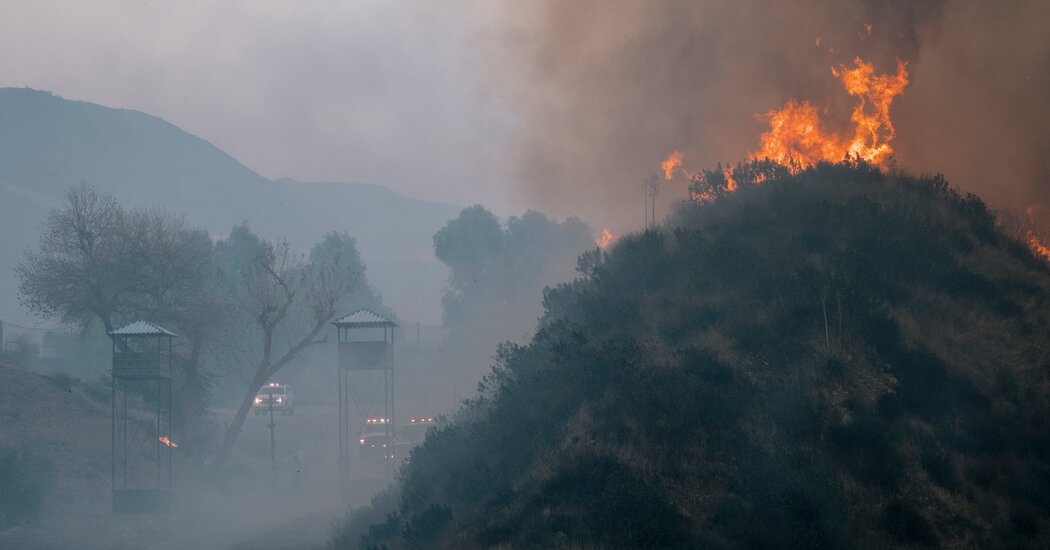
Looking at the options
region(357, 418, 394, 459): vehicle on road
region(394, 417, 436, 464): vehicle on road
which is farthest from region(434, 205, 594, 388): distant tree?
region(357, 418, 394, 459): vehicle on road

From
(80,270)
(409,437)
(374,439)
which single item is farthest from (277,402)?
(80,270)

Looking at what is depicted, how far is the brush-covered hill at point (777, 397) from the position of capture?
1802 centimetres

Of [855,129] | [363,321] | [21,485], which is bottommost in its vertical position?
[21,485]

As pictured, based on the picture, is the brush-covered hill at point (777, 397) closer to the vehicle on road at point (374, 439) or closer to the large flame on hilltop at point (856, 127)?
the large flame on hilltop at point (856, 127)

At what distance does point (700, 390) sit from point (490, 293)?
7900 centimetres

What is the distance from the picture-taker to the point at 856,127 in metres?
35.2

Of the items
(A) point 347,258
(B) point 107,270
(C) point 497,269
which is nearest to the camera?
(B) point 107,270

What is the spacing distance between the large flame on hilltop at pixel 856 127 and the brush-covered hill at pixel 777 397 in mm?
4084

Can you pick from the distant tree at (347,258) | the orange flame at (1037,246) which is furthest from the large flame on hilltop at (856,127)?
the distant tree at (347,258)

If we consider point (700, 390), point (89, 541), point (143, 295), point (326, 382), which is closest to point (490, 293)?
point (326, 382)

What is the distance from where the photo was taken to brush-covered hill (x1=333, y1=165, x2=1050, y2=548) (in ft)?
59.1

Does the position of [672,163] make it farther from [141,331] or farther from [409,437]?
[141,331]

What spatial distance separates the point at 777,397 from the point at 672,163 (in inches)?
1079

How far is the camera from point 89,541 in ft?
117
